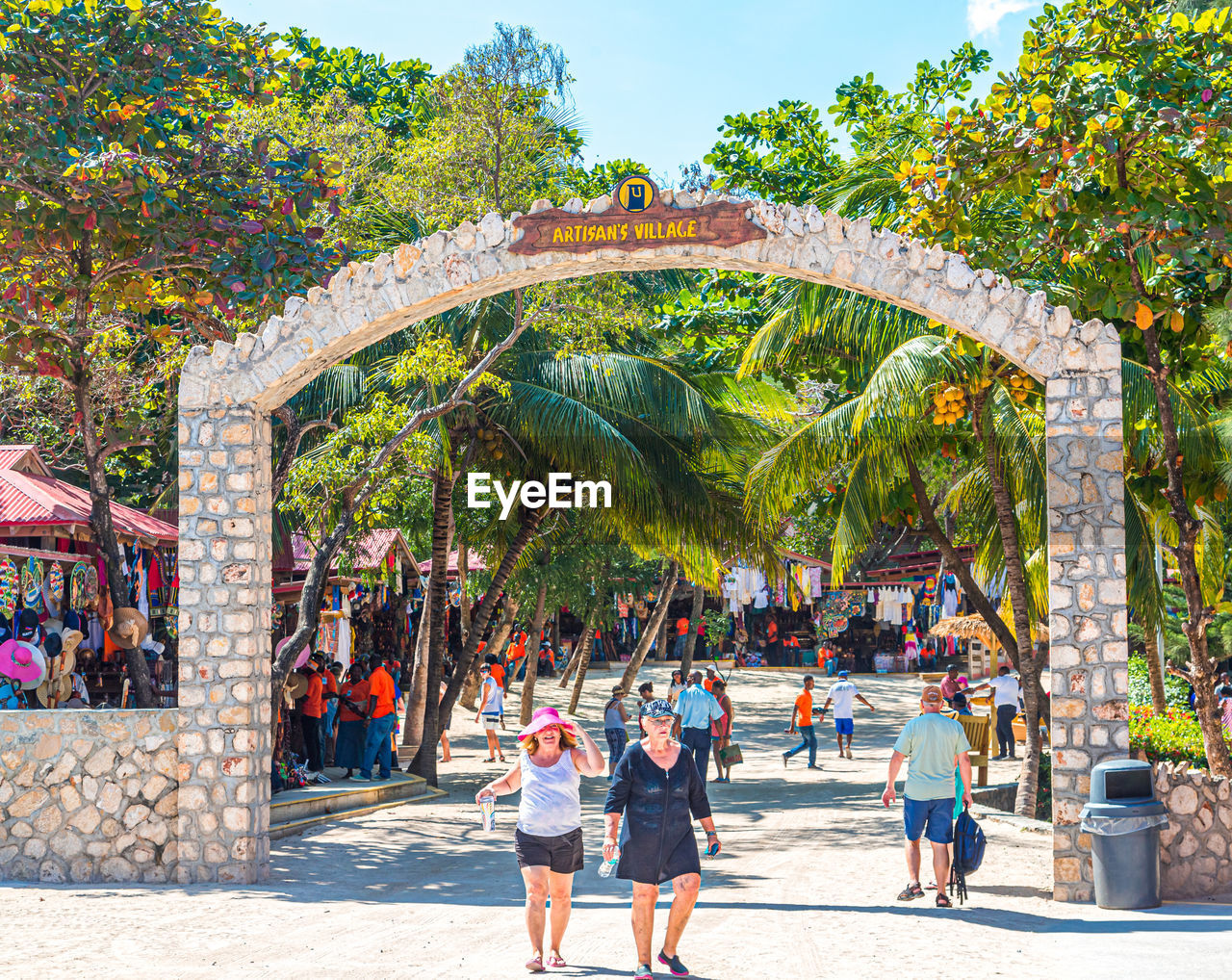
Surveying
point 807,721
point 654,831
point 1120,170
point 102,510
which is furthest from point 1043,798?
point 102,510

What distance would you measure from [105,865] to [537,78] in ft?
36.1

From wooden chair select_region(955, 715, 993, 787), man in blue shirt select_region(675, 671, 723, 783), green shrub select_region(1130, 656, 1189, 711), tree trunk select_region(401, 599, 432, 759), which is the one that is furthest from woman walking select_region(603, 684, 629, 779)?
green shrub select_region(1130, 656, 1189, 711)

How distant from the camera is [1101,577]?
8977mm

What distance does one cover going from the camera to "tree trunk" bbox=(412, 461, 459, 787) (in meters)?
17.1

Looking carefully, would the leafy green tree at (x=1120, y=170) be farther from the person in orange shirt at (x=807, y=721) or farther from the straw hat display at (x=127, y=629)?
the person in orange shirt at (x=807, y=721)

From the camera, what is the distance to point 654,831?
6738 millimetres

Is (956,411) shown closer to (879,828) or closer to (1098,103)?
(1098,103)

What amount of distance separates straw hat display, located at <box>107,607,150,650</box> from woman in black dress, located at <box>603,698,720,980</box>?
744cm

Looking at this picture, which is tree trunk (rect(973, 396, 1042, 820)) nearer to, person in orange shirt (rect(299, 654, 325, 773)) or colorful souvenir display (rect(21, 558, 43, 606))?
person in orange shirt (rect(299, 654, 325, 773))

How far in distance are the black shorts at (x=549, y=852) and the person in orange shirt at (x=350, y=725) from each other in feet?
30.2

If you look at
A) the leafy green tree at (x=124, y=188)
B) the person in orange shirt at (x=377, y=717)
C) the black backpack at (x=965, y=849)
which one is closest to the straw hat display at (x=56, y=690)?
the leafy green tree at (x=124, y=188)

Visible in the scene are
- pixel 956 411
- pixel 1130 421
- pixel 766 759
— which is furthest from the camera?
pixel 766 759

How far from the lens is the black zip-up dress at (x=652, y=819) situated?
22.1 ft

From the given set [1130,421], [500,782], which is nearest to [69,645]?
[500,782]
